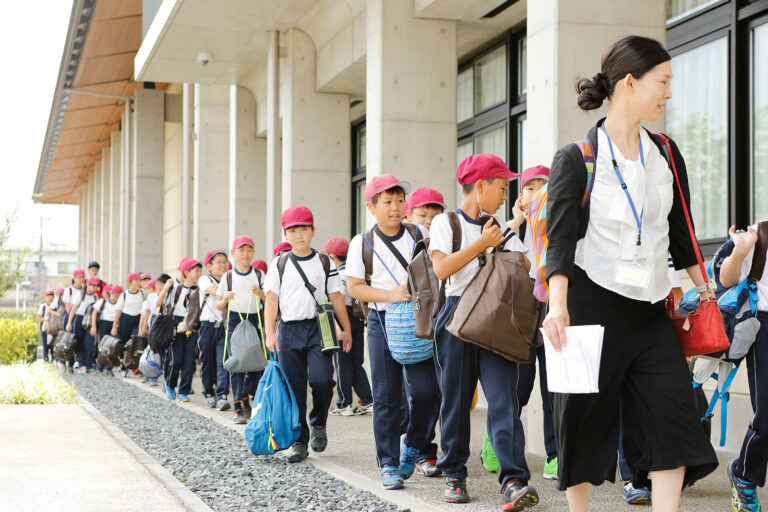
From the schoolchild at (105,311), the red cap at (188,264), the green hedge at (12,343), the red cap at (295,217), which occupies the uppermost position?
the red cap at (295,217)

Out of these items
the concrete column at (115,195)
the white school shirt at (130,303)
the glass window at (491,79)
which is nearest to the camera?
the glass window at (491,79)

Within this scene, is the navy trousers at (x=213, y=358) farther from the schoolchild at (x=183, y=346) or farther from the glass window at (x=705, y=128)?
the glass window at (x=705, y=128)

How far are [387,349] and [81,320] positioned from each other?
16912 mm

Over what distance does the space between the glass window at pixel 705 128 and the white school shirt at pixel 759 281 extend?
3.72 meters

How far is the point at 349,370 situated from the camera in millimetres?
12148

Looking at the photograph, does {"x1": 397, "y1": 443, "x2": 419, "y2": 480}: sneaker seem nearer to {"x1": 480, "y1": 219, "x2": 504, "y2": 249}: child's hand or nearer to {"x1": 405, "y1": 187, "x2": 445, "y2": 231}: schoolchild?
{"x1": 405, "y1": 187, "x2": 445, "y2": 231}: schoolchild

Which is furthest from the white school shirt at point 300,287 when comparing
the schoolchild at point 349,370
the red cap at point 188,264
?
the red cap at point 188,264

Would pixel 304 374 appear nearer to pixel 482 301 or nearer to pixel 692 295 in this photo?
pixel 482 301

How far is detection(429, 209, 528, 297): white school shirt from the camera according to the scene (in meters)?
6.06

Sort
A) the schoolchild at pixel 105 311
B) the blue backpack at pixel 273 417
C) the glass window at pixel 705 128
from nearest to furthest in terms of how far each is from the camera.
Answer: the blue backpack at pixel 273 417
the glass window at pixel 705 128
the schoolchild at pixel 105 311

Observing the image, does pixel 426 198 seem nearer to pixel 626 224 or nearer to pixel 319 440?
pixel 319 440

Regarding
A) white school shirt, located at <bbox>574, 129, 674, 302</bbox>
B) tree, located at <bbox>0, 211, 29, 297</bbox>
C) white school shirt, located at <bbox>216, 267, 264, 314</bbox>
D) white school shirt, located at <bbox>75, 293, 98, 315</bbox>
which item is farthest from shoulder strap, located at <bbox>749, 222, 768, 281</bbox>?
tree, located at <bbox>0, 211, 29, 297</bbox>

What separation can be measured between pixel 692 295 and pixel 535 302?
2.77 ft

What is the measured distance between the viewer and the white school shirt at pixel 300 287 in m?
8.28
